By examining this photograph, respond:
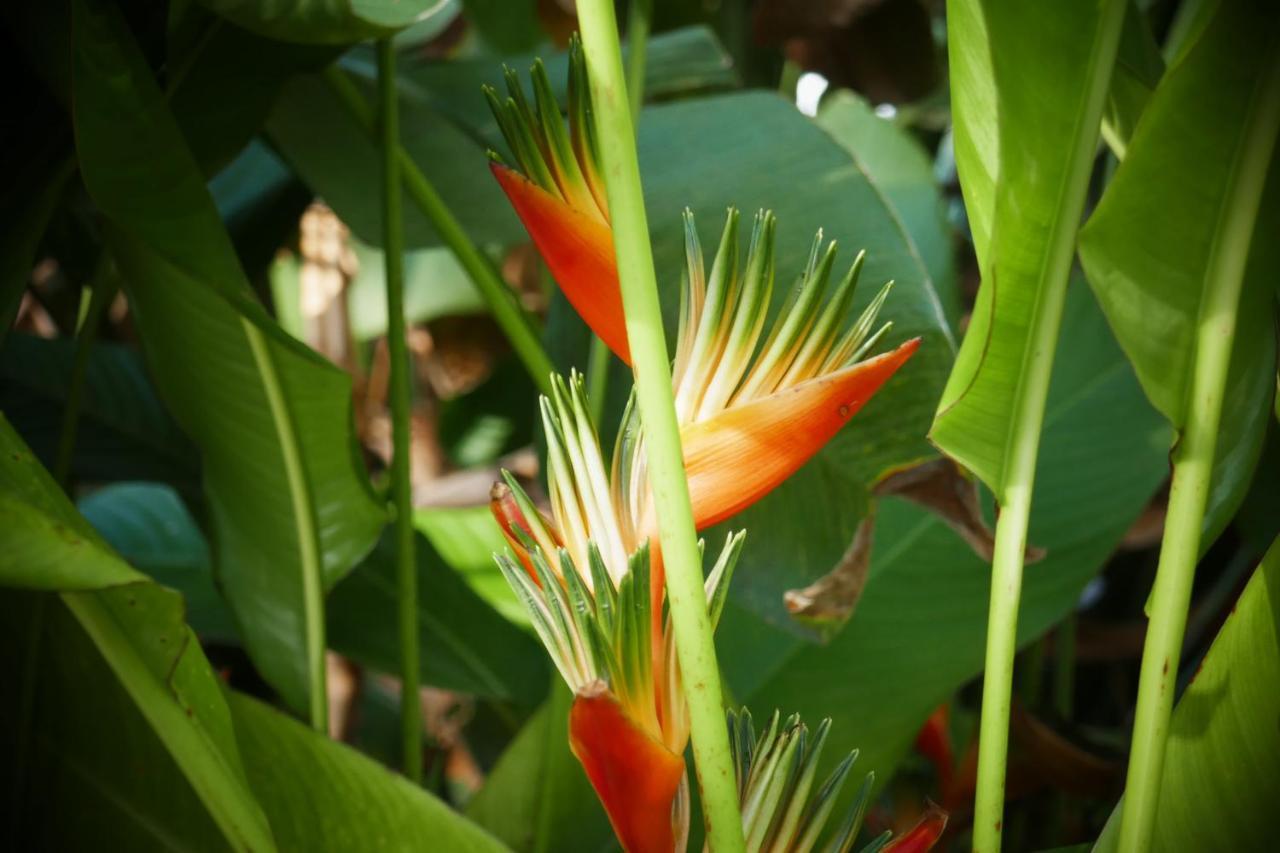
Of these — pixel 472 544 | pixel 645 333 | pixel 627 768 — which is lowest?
pixel 472 544

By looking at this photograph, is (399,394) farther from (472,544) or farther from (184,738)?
(472,544)

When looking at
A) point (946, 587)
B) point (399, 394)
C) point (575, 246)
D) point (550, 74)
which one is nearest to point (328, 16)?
point (575, 246)

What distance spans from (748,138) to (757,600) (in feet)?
0.80

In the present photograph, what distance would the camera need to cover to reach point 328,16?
37 centimetres

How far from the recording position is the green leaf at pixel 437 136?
0.71m

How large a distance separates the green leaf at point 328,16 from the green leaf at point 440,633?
1.49 ft

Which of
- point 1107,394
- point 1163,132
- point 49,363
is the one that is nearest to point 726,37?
point 1107,394

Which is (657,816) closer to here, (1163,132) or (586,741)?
(586,741)

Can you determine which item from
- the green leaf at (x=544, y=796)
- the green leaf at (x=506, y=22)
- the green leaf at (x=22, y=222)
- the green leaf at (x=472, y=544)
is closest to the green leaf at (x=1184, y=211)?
the green leaf at (x=544, y=796)

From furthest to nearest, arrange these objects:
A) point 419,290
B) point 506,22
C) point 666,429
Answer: point 419,290 < point 506,22 < point 666,429

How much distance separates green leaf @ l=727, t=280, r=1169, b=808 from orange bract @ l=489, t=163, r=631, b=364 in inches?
14.1

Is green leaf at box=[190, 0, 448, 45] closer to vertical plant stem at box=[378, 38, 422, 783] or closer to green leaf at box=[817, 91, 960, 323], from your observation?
vertical plant stem at box=[378, 38, 422, 783]

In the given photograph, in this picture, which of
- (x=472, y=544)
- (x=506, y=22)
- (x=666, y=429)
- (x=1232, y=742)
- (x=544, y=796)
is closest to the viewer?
(x=666, y=429)

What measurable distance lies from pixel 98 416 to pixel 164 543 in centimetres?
15
